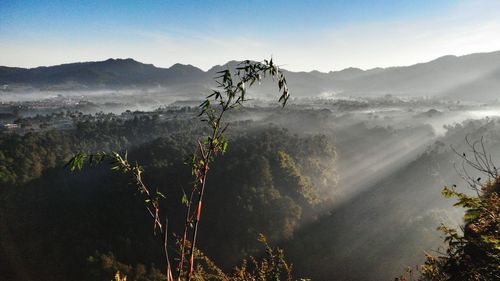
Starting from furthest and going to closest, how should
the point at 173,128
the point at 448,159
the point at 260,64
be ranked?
the point at 173,128 → the point at 448,159 → the point at 260,64

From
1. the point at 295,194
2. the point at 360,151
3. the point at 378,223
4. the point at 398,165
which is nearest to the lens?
the point at 378,223

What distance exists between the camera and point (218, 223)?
66.7 metres

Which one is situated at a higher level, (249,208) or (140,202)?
(249,208)

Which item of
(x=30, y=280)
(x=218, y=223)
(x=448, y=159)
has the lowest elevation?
(x=30, y=280)

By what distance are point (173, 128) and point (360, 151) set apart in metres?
92.8

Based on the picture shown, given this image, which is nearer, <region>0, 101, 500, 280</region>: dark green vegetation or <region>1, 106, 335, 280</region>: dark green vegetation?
<region>0, 101, 500, 280</region>: dark green vegetation

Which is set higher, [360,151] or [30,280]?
[360,151]

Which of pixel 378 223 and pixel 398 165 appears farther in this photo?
pixel 398 165

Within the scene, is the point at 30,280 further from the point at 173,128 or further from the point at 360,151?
the point at 173,128

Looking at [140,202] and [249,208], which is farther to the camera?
[140,202]

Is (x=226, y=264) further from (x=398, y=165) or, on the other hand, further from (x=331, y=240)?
(x=398, y=165)

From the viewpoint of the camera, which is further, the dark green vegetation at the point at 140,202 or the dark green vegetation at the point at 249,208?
the dark green vegetation at the point at 140,202

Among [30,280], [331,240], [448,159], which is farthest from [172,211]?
[448,159]

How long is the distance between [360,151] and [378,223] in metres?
58.0
